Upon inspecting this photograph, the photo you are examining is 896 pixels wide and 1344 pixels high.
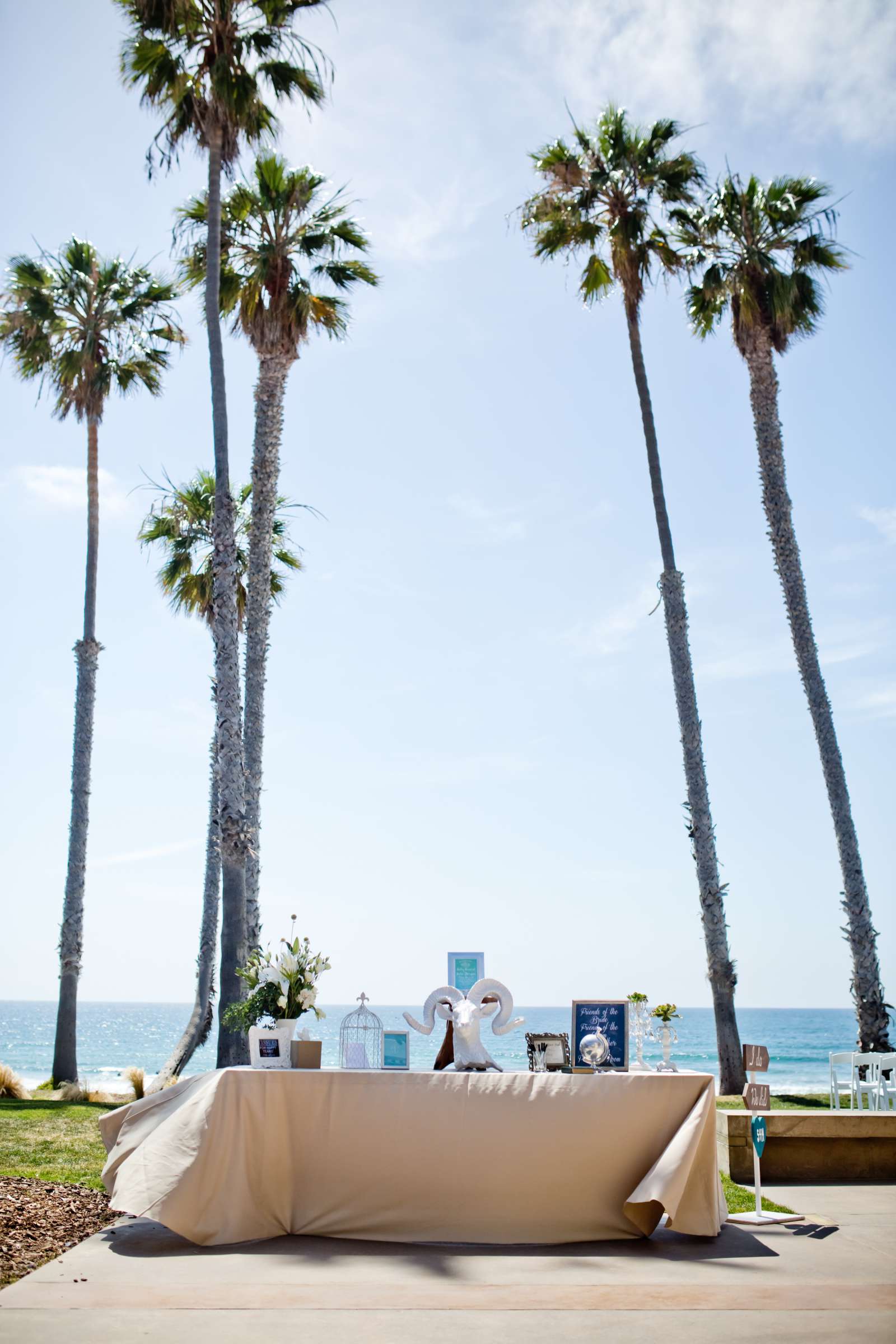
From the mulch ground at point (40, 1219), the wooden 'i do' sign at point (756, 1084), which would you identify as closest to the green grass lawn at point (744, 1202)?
the wooden 'i do' sign at point (756, 1084)

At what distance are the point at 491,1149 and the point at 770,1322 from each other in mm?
1705

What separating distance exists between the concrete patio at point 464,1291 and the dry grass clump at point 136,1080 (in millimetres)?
9284

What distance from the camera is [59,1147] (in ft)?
28.5

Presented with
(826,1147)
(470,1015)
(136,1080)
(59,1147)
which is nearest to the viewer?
(470,1015)

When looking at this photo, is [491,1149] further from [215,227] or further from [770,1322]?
[215,227]

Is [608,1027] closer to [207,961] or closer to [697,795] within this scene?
[697,795]

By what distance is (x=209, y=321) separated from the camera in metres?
12.3

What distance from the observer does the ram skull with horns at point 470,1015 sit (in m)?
5.74

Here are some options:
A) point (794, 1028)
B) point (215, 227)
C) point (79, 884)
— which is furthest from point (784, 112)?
point (794, 1028)

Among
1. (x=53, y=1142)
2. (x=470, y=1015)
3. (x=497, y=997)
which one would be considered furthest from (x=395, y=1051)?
(x=53, y=1142)

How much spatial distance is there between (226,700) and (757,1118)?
7610 mm

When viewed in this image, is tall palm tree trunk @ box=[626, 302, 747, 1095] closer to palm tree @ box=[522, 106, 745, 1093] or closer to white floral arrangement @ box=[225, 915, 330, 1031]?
palm tree @ box=[522, 106, 745, 1093]

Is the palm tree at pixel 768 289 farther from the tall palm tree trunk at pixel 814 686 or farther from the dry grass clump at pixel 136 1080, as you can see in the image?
the dry grass clump at pixel 136 1080

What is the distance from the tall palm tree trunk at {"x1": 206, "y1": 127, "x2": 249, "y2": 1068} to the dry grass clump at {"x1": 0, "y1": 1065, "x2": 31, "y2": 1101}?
10.00ft
